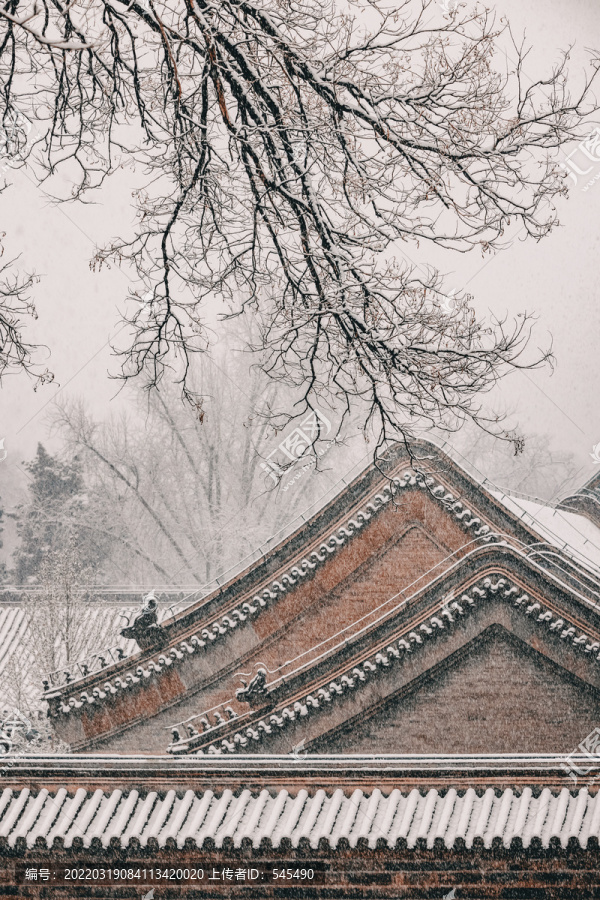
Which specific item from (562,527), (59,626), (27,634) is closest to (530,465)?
(562,527)

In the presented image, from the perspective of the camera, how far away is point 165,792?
4969 mm

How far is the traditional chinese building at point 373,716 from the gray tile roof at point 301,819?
0.01 m

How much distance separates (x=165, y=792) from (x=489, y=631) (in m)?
4.19

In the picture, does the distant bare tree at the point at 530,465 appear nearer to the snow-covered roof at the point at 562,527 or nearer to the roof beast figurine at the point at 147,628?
the snow-covered roof at the point at 562,527

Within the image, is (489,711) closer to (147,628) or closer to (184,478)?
(147,628)

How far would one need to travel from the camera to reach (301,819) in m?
4.71

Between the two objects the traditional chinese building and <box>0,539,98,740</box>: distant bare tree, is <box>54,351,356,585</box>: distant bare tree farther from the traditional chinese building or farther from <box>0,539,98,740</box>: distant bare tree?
the traditional chinese building

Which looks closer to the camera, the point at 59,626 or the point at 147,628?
the point at 147,628

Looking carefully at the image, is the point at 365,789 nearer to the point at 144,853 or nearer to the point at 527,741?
the point at 144,853

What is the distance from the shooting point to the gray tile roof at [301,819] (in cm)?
446

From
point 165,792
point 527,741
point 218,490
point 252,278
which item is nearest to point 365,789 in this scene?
point 165,792
